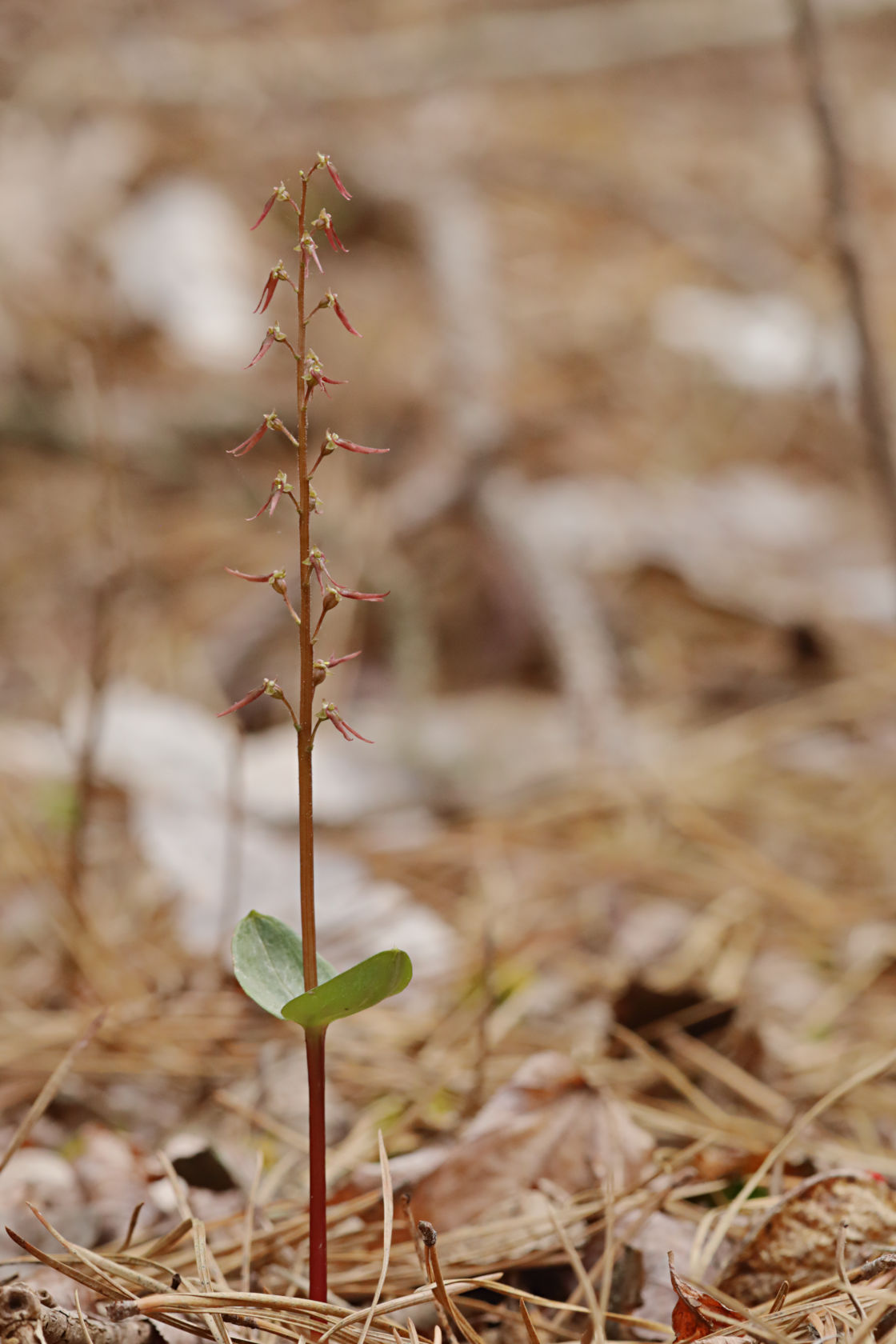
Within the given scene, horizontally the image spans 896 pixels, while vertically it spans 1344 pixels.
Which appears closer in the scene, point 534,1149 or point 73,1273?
point 73,1273

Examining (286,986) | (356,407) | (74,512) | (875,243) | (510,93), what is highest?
(510,93)

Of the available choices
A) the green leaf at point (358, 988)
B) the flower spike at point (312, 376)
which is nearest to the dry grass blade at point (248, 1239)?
the green leaf at point (358, 988)

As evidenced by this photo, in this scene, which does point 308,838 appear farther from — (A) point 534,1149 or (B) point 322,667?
Answer: (A) point 534,1149

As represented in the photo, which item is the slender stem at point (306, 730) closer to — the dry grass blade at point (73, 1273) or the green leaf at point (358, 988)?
the green leaf at point (358, 988)

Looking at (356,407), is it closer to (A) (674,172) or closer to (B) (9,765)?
(B) (9,765)

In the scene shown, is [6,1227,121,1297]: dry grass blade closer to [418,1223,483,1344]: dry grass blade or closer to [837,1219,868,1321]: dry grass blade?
[418,1223,483,1344]: dry grass blade

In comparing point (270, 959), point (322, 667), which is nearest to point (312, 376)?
point (322, 667)

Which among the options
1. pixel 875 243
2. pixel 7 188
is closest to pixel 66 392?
pixel 7 188
